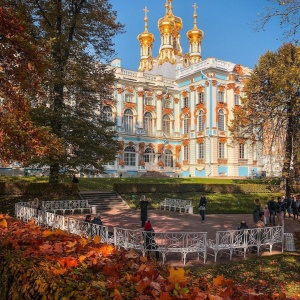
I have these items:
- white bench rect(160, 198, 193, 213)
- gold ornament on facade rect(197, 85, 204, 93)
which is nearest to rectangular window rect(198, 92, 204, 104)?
gold ornament on facade rect(197, 85, 204, 93)

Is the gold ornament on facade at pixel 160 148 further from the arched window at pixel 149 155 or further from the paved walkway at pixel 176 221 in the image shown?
the paved walkway at pixel 176 221

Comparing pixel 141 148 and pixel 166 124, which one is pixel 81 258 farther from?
pixel 166 124

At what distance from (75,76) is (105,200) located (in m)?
8.59

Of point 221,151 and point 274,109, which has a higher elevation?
point 274,109

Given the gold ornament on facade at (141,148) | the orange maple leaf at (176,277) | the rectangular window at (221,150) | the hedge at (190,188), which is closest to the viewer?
the orange maple leaf at (176,277)

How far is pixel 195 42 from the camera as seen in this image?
62.3 meters

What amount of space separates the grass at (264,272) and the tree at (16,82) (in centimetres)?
528

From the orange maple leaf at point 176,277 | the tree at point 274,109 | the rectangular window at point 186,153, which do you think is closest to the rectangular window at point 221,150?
the rectangular window at point 186,153

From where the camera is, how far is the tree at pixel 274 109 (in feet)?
66.9

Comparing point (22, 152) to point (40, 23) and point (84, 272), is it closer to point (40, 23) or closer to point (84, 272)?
point (84, 272)

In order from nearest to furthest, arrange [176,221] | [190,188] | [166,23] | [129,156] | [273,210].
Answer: [273,210] < [176,221] < [190,188] < [129,156] < [166,23]

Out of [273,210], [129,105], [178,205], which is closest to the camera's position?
[273,210]

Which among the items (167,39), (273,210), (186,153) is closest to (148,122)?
(186,153)

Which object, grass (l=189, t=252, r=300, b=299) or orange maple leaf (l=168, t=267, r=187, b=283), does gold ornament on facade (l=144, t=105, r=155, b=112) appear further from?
orange maple leaf (l=168, t=267, r=187, b=283)
